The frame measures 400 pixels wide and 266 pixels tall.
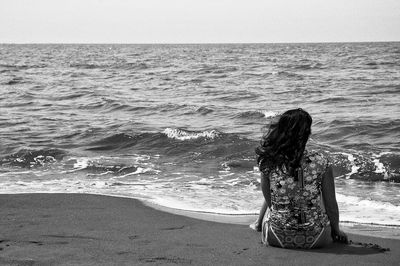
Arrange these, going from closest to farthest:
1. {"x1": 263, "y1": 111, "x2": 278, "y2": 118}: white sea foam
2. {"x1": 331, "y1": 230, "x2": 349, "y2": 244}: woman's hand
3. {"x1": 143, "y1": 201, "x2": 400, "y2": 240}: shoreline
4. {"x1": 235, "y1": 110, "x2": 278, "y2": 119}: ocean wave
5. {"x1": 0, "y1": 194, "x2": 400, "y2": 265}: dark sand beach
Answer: {"x1": 0, "y1": 194, "x2": 400, "y2": 265}: dark sand beach → {"x1": 331, "y1": 230, "x2": 349, "y2": 244}: woman's hand → {"x1": 143, "y1": 201, "x2": 400, "y2": 240}: shoreline → {"x1": 235, "y1": 110, "x2": 278, "y2": 119}: ocean wave → {"x1": 263, "y1": 111, "x2": 278, "y2": 118}: white sea foam

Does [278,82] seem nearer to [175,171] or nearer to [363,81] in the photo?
[363,81]

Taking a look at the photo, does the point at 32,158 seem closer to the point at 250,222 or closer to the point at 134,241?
the point at 250,222

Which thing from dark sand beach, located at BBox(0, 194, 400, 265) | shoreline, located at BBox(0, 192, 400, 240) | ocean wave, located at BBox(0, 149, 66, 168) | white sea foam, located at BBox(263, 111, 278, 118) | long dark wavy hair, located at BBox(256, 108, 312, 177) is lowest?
ocean wave, located at BBox(0, 149, 66, 168)

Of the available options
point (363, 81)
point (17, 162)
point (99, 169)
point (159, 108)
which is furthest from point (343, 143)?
point (363, 81)

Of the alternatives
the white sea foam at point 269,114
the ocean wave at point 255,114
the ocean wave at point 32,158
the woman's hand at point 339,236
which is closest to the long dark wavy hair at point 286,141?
the woman's hand at point 339,236

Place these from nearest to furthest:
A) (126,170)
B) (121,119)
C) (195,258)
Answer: (195,258) < (126,170) < (121,119)

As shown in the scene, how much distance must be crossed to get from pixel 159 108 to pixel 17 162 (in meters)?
9.21

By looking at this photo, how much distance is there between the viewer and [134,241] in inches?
220

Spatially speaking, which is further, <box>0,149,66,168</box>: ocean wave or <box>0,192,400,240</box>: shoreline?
<box>0,149,66,168</box>: ocean wave

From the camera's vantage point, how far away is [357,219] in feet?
22.5

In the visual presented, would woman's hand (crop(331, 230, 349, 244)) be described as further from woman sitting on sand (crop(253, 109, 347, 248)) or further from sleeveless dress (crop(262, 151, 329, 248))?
sleeveless dress (crop(262, 151, 329, 248))

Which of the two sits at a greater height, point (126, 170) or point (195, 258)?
point (195, 258)

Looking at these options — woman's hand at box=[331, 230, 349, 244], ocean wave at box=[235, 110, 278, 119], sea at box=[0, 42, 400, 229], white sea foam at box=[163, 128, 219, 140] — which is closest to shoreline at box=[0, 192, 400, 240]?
sea at box=[0, 42, 400, 229]

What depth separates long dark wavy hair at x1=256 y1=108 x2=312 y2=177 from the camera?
492cm
